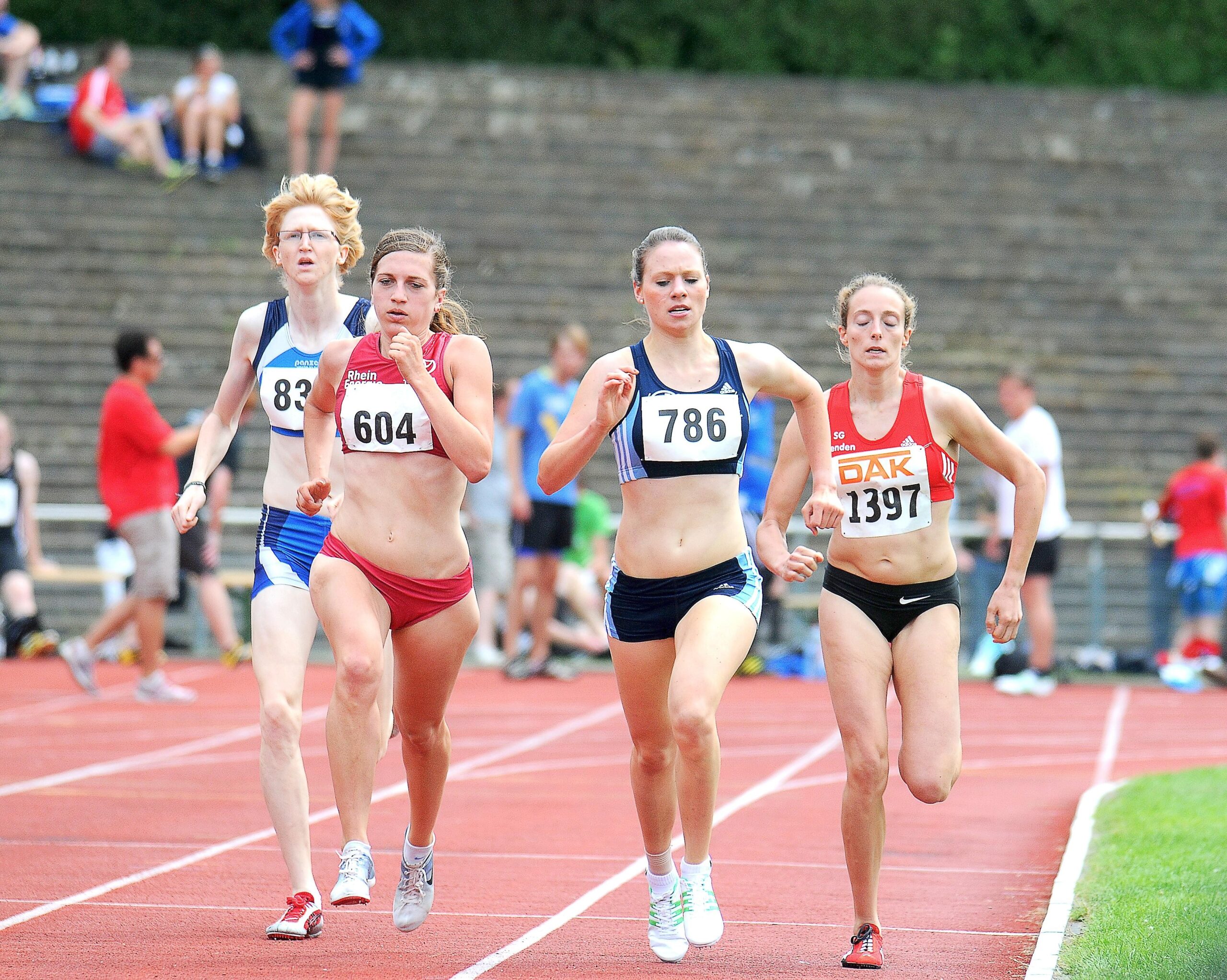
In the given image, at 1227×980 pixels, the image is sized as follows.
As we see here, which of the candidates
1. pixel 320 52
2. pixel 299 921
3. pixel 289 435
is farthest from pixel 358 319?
pixel 320 52

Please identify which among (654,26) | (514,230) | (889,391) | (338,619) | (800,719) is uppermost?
(654,26)

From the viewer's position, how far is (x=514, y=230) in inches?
862

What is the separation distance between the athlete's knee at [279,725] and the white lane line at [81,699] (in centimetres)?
634

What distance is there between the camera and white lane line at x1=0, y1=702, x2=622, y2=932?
611 centimetres

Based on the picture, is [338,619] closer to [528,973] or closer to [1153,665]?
[528,973]

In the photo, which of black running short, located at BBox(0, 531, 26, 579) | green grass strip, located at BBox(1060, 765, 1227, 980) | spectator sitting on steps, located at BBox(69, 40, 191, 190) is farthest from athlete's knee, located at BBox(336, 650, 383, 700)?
spectator sitting on steps, located at BBox(69, 40, 191, 190)

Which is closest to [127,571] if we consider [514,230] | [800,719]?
[800,719]

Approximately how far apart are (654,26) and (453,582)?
1075 inches

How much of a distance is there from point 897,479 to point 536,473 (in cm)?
781

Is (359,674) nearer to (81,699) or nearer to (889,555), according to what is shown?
(889,555)

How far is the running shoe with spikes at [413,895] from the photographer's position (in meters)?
5.52

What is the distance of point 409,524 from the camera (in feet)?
18.3

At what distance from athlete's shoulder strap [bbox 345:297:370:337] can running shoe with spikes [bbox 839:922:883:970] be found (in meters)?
2.59

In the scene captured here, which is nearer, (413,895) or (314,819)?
(413,895)
